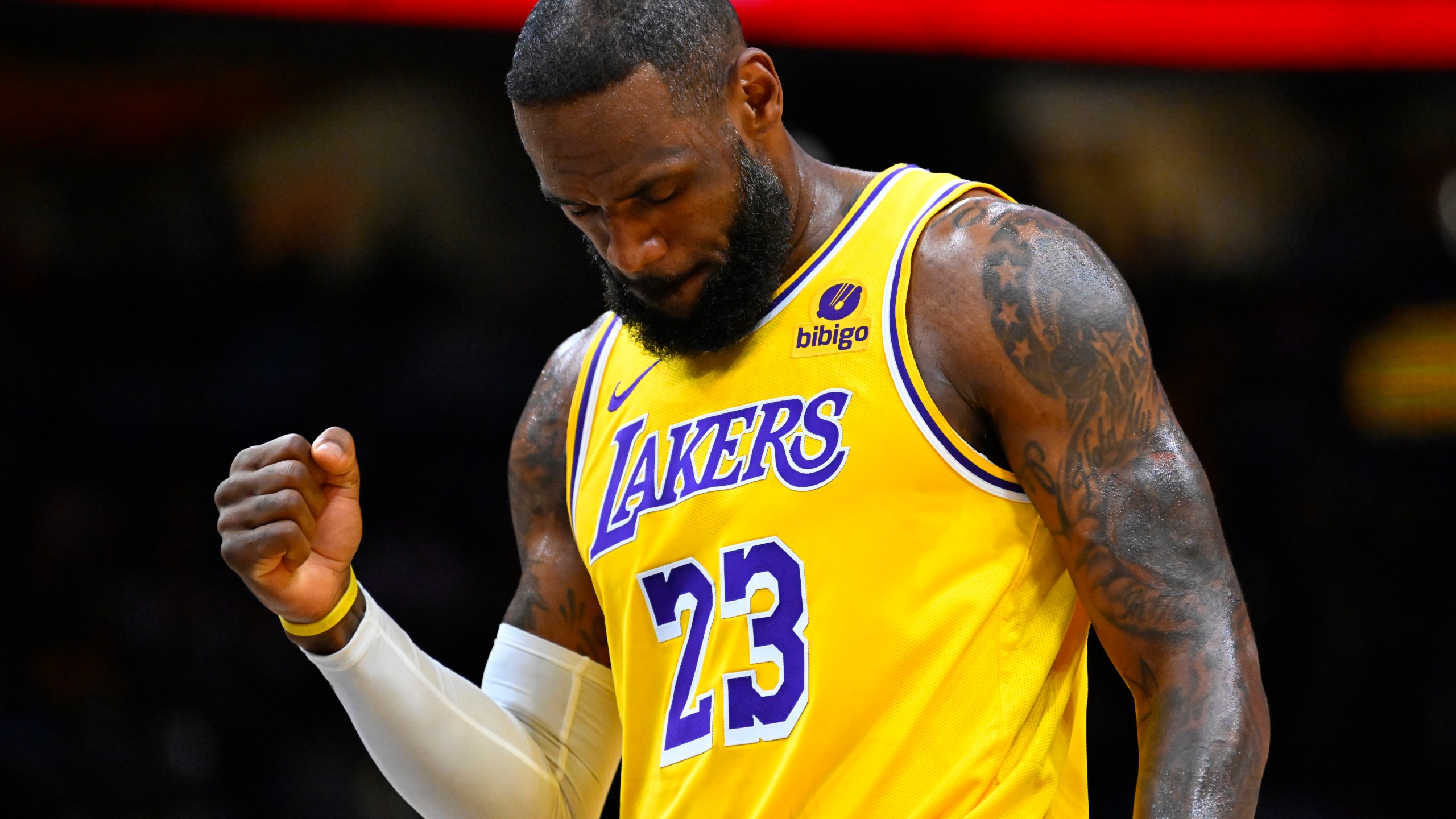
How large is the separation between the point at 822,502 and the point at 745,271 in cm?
33

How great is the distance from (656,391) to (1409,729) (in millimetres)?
4810

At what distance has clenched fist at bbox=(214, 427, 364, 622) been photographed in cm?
188

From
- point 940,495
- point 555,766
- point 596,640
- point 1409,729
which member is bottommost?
point 1409,729

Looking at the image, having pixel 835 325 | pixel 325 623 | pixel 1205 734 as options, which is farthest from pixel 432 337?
pixel 1205 734

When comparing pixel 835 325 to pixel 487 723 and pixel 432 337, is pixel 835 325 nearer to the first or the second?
pixel 487 723

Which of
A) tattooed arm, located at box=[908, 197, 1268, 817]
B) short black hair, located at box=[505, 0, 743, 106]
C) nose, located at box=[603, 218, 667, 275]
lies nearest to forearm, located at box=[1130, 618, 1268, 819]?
tattooed arm, located at box=[908, 197, 1268, 817]

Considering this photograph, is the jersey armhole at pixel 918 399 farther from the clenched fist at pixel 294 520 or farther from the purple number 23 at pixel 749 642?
the clenched fist at pixel 294 520

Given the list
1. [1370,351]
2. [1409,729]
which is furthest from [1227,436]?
[1409,729]

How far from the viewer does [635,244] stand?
6.30 ft

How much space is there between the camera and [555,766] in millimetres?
2268

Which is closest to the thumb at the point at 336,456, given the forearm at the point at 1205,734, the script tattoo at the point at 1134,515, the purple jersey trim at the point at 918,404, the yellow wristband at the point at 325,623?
the yellow wristband at the point at 325,623

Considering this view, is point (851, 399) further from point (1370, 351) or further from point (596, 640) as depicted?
point (1370, 351)

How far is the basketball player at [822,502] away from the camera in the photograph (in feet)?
5.60

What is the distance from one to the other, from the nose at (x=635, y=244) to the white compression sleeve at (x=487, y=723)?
2.10 ft
